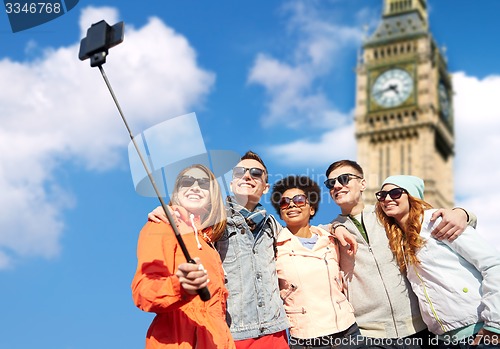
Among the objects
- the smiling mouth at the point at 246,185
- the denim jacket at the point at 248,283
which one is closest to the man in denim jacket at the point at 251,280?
the denim jacket at the point at 248,283

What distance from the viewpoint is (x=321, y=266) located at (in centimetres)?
412

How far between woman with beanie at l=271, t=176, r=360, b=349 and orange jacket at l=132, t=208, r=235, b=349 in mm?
743

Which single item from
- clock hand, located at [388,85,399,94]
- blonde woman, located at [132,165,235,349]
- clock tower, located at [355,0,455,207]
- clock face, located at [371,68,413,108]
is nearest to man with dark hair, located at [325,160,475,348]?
blonde woman, located at [132,165,235,349]

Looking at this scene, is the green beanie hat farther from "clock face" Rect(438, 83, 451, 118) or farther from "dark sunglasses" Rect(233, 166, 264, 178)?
"clock face" Rect(438, 83, 451, 118)

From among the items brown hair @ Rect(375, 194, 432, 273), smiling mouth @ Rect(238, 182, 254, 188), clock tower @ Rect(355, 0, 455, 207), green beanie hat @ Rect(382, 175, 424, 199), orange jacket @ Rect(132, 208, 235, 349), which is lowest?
orange jacket @ Rect(132, 208, 235, 349)

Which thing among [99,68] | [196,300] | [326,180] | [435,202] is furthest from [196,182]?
[435,202]

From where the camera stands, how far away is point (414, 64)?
3972 centimetres

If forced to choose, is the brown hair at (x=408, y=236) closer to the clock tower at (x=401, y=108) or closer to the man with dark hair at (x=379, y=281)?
the man with dark hair at (x=379, y=281)

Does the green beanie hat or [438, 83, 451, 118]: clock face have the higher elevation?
[438, 83, 451, 118]: clock face

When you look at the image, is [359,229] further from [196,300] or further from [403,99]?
[403,99]

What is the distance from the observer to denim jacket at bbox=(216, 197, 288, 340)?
12.2ft

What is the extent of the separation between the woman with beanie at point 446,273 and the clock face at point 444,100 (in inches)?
1498

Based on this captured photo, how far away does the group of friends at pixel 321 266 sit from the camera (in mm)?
3377

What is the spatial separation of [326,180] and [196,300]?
1658mm
